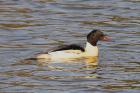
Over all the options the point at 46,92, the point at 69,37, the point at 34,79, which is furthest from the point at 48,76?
A: the point at 69,37

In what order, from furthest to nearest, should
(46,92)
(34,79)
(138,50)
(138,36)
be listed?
(138,36) → (138,50) → (34,79) → (46,92)

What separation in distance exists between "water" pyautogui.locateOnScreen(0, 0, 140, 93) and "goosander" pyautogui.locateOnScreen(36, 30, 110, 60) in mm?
326

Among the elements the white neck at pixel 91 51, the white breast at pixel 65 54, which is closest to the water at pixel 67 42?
the white neck at pixel 91 51

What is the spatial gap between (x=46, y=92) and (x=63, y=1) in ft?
45.4

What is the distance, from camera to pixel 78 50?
74.9 ft

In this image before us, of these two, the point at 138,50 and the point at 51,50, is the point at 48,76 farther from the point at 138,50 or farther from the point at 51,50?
the point at 138,50

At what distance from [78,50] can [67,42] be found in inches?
69.2

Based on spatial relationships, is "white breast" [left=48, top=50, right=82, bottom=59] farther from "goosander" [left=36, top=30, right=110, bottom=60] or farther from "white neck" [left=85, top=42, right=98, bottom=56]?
"white neck" [left=85, top=42, right=98, bottom=56]

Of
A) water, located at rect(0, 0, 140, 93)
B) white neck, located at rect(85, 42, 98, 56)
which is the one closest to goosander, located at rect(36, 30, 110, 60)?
white neck, located at rect(85, 42, 98, 56)

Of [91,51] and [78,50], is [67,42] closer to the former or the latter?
[91,51]

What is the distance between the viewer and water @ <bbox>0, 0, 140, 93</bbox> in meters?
19.0

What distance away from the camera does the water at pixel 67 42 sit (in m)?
19.0

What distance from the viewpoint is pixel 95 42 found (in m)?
23.8

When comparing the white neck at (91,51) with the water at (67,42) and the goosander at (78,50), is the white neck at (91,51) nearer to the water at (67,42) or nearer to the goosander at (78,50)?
the goosander at (78,50)
